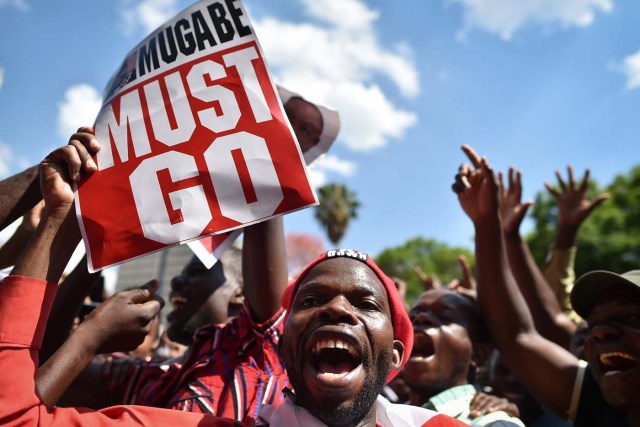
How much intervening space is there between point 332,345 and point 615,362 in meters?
1.29

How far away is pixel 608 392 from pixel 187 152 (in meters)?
1.94

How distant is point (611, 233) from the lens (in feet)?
88.0

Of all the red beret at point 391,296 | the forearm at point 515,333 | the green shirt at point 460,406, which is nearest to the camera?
the red beret at point 391,296

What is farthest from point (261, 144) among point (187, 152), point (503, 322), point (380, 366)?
point (503, 322)

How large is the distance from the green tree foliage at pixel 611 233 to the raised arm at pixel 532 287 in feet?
71.4

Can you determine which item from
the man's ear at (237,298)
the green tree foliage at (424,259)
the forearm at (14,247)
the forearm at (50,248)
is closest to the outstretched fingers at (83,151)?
the forearm at (50,248)

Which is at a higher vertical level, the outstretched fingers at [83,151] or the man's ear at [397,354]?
the outstretched fingers at [83,151]

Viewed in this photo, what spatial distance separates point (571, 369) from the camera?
7.88 feet

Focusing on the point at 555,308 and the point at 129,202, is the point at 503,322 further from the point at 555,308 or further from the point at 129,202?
the point at 129,202

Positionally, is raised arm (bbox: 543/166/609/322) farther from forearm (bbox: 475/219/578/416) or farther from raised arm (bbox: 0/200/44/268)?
raised arm (bbox: 0/200/44/268)

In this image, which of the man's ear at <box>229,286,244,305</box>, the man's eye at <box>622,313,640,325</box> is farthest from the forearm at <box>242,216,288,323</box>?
the man's eye at <box>622,313,640,325</box>

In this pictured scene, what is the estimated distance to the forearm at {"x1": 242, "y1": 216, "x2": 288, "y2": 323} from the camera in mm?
2123

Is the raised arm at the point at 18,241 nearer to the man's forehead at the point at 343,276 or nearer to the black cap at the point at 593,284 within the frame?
the man's forehead at the point at 343,276

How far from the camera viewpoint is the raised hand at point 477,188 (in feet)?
8.92
